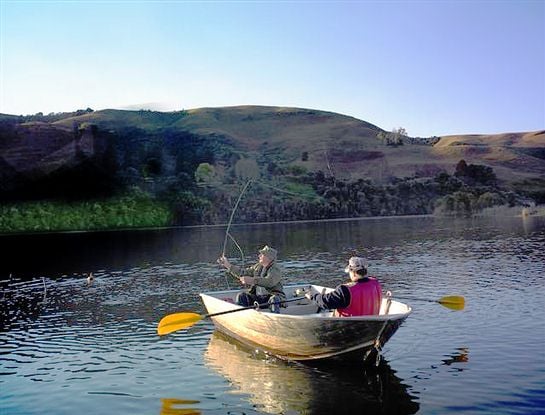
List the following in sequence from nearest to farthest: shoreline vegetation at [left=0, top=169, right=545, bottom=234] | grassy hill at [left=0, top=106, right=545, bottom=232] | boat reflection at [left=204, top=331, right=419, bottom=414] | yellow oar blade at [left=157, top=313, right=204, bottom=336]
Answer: boat reflection at [left=204, top=331, right=419, bottom=414]
yellow oar blade at [left=157, top=313, right=204, bottom=336]
shoreline vegetation at [left=0, top=169, right=545, bottom=234]
grassy hill at [left=0, top=106, right=545, bottom=232]

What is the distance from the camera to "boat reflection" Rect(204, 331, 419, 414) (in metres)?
13.9

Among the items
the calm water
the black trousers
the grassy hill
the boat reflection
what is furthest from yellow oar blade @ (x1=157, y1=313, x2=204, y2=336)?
the grassy hill

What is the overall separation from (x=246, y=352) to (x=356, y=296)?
4.96m

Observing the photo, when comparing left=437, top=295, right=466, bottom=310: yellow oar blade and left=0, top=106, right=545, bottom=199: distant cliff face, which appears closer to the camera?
left=437, top=295, right=466, bottom=310: yellow oar blade

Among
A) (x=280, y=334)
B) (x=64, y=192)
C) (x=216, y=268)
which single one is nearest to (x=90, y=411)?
(x=280, y=334)

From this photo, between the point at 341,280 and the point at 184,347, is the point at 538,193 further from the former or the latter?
the point at 184,347

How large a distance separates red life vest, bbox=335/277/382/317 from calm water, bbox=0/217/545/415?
1604 millimetres

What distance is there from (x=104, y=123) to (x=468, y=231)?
9726 cm

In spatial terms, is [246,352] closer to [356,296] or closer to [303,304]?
[303,304]

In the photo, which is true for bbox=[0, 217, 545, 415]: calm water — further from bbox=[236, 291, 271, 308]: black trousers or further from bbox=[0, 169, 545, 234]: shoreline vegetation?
bbox=[0, 169, 545, 234]: shoreline vegetation

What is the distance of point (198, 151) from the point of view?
413 ft

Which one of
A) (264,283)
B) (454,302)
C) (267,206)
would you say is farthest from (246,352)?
(267,206)

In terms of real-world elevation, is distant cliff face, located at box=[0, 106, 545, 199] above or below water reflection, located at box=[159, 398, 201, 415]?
above

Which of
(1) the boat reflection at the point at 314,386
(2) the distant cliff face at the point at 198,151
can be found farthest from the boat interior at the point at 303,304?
(2) the distant cliff face at the point at 198,151
